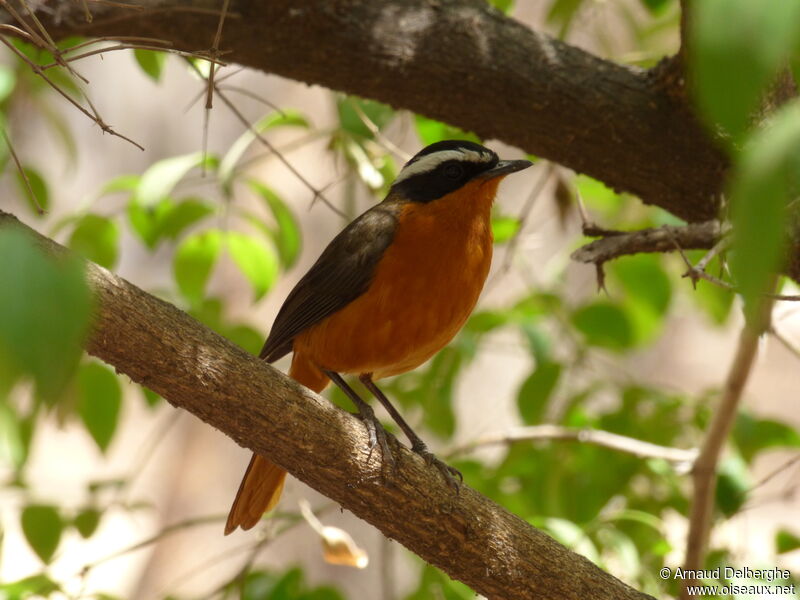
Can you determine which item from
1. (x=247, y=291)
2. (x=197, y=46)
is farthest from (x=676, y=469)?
(x=247, y=291)

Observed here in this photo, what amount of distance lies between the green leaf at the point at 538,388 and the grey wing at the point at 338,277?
85cm

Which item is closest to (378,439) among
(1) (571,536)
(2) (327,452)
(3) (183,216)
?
(2) (327,452)

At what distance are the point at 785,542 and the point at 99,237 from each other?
2856 millimetres

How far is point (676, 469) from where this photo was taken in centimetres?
354

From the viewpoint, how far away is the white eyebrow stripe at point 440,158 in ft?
11.6

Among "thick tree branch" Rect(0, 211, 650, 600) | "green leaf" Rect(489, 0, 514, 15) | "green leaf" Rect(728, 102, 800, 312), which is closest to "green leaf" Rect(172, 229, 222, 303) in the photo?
"thick tree branch" Rect(0, 211, 650, 600)

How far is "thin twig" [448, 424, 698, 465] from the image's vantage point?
11.6 feet

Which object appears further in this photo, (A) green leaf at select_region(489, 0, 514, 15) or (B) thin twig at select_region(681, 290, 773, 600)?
(A) green leaf at select_region(489, 0, 514, 15)

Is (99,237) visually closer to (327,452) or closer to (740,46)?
(327,452)

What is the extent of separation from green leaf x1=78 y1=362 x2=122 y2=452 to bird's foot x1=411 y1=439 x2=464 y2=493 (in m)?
1.17

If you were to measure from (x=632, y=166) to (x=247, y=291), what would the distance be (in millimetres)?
7037

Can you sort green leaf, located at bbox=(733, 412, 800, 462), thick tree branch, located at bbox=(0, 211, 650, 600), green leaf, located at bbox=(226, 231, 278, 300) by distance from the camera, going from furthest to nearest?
green leaf, located at bbox=(226, 231, 278, 300), green leaf, located at bbox=(733, 412, 800, 462), thick tree branch, located at bbox=(0, 211, 650, 600)

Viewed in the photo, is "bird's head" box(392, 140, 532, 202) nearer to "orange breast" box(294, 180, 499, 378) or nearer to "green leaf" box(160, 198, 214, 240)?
"orange breast" box(294, 180, 499, 378)

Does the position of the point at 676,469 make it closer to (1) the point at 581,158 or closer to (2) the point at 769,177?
(1) the point at 581,158
